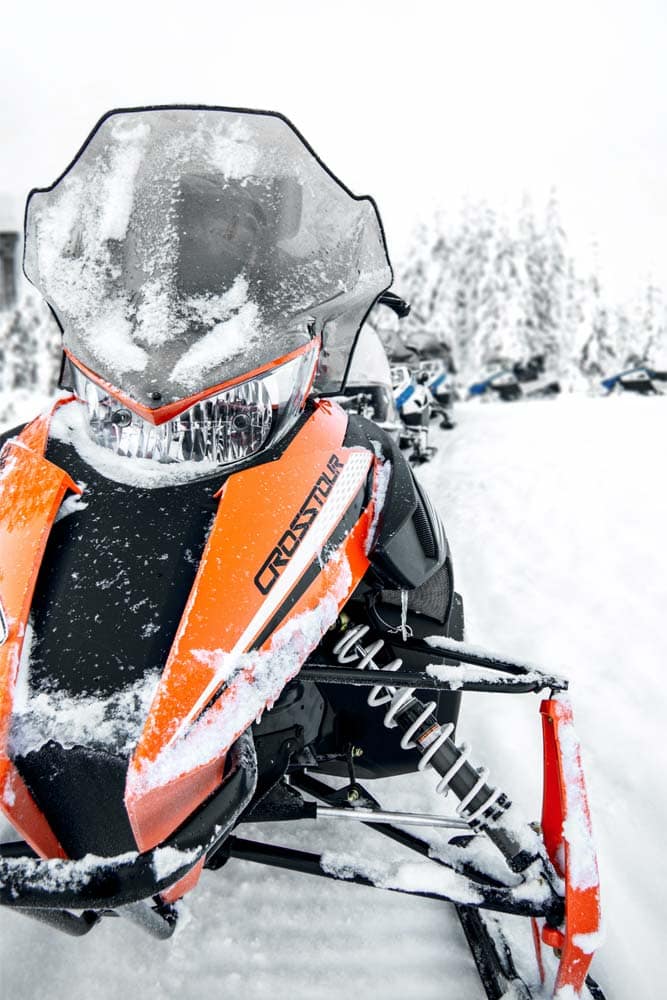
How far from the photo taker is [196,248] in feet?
5.18

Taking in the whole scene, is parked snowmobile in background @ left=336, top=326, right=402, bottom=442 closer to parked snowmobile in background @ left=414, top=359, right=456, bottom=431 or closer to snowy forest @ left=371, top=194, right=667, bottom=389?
parked snowmobile in background @ left=414, top=359, right=456, bottom=431

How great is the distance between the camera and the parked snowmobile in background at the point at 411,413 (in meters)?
6.85

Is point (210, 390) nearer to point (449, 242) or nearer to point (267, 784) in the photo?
point (267, 784)

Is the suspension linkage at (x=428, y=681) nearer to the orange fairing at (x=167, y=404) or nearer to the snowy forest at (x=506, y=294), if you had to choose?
the orange fairing at (x=167, y=404)

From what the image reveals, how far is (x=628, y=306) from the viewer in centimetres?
4231

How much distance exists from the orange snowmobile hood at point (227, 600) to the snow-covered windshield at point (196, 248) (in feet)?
0.85

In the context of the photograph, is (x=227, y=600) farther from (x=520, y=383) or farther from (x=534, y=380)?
(x=534, y=380)

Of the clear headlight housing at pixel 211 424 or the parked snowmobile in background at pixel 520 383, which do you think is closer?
the clear headlight housing at pixel 211 424

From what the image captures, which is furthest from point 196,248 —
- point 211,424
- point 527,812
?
point 527,812

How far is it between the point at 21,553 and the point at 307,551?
56cm

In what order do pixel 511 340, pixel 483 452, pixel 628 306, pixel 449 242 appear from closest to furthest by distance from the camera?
pixel 483 452, pixel 511 340, pixel 449 242, pixel 628 306

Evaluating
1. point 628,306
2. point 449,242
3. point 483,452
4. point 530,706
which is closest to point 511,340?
point 449,242

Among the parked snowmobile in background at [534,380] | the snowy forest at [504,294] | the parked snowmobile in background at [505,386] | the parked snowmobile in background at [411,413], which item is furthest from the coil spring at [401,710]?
the snowy forest at [504,294]

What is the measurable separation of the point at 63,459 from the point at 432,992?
1.55 metres
